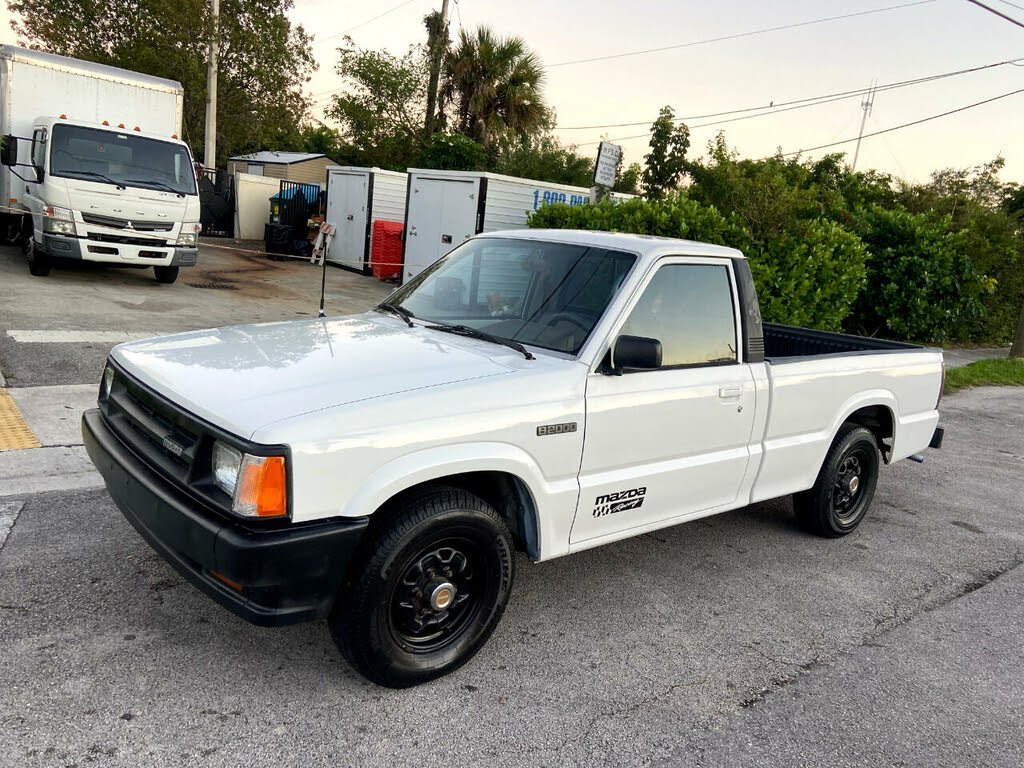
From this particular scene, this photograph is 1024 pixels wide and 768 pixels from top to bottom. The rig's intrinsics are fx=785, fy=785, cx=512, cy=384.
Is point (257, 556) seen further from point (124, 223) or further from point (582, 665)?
point (124, 223)

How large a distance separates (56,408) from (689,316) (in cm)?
489

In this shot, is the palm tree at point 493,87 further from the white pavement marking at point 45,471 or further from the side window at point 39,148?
the white pavement marking at point 45,471

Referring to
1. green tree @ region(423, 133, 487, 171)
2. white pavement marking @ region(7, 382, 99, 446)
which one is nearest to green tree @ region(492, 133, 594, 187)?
green tree @ region(423, 133, 487, 171)

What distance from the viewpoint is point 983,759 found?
3.03 m

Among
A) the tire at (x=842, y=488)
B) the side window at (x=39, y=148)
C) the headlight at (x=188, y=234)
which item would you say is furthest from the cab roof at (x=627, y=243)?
the side window at (x=39, y=148)

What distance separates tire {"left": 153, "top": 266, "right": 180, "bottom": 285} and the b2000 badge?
37.9 ft

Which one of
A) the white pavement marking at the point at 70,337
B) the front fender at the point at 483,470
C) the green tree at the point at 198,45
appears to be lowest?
the white pavement marking at the point at 70,337

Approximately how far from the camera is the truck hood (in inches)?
111

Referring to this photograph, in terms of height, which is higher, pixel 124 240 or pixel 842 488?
pixel 124 240

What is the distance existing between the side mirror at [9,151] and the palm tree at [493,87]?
19.1 m

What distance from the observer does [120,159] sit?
11969 millimetres

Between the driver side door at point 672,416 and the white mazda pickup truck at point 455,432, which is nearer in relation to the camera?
the white mazda pickup truck at point 455,432

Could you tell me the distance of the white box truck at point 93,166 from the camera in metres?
11.4

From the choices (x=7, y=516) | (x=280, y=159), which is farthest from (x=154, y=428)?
(x=280, y=159)
